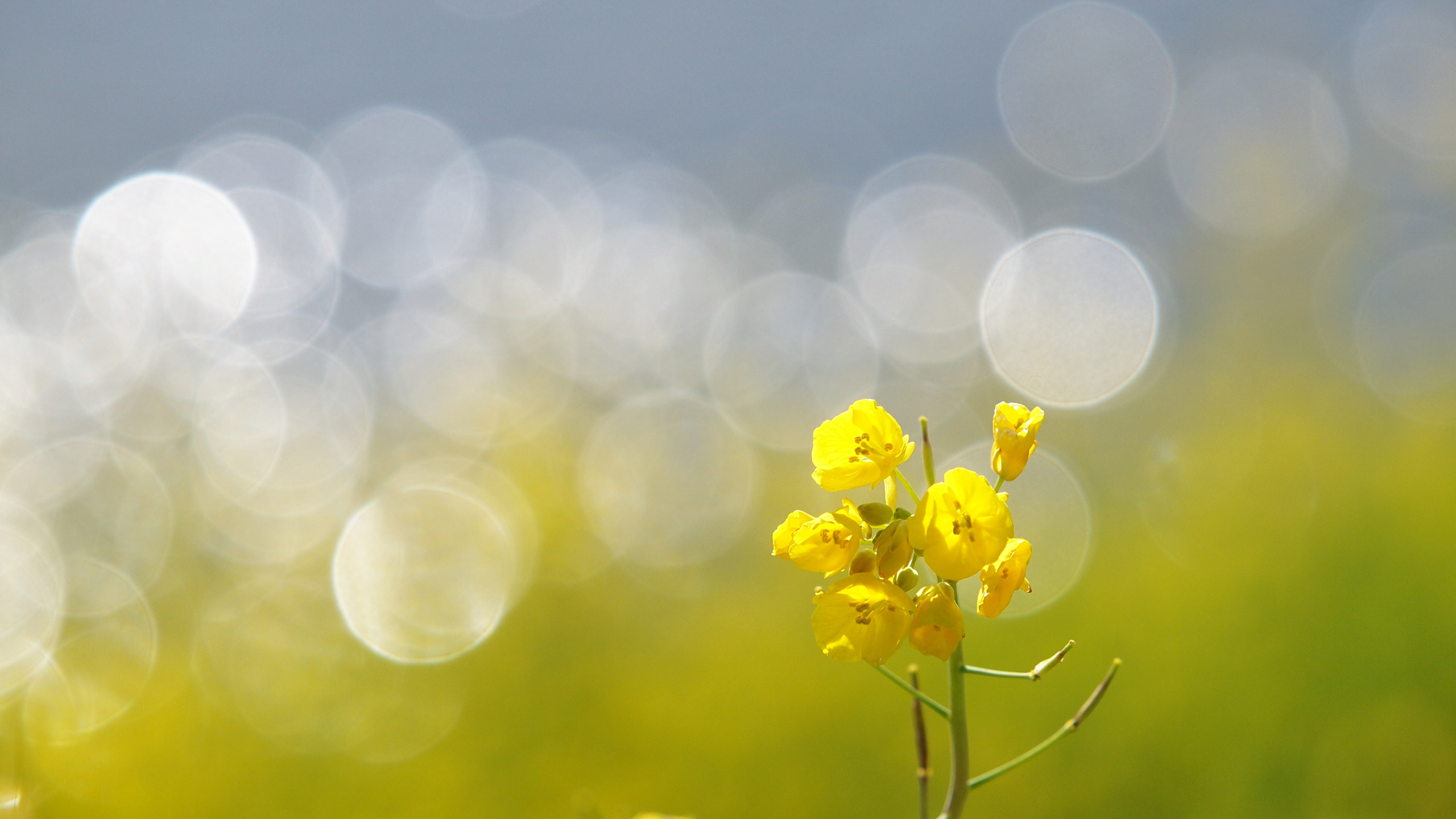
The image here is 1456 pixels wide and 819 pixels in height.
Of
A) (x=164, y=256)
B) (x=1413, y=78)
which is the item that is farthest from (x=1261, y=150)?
(x=164, y=256)

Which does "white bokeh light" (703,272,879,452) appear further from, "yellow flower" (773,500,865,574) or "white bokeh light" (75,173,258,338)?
"white bokeh light" (75,173,258,338)

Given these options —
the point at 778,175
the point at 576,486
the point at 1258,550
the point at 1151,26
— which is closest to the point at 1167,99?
the point at 1151,26

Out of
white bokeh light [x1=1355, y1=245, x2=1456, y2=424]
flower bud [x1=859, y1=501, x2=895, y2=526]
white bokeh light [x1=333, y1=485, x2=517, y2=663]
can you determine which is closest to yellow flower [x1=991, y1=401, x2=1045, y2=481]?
flower bud [x1=859, y1=501, x2=895, y2=526]

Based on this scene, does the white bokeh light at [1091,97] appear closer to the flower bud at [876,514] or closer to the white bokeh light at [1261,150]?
the white bokeh light at [1261,150]

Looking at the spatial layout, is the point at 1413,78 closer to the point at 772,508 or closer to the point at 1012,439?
the point at 772,508

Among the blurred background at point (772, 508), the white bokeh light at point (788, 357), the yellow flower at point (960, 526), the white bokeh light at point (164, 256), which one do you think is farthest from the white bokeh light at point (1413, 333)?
the white bokeh light at point (164, 256)

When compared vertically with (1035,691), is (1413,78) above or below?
above
